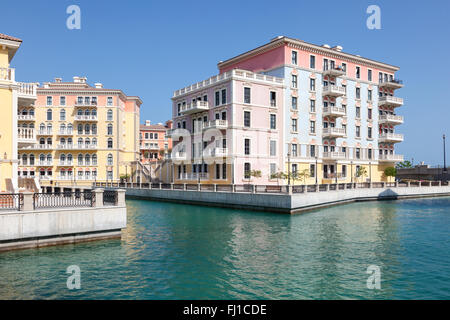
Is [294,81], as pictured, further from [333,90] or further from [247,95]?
[247,95]

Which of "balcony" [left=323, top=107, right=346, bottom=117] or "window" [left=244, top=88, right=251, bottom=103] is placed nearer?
"window" [left=244, top=88, right=251, bottom=103]

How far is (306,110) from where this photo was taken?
4741cm

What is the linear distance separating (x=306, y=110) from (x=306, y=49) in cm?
790

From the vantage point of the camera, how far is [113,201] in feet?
62.0

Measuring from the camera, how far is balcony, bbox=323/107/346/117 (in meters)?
48.4

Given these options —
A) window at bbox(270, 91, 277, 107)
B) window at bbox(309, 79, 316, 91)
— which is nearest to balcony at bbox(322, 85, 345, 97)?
window at bbox(309, 79, 316, 91)

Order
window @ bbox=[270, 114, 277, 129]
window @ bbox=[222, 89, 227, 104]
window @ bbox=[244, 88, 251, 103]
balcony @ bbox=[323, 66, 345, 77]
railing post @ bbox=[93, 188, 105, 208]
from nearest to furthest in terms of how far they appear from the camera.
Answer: railing post @ bbox=[93, 188, 105, 208] < window @ bbox=[244, 88, 251, 103] < window @ bbox=[222, 89, 227, 104] < window @ bbox=[270, 114, 277, 129] < balcony @ bbox=[323, 66, 345, 77]

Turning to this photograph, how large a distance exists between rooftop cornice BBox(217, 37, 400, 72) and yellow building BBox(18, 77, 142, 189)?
25433 millimetres

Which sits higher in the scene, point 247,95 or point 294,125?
point 247,95

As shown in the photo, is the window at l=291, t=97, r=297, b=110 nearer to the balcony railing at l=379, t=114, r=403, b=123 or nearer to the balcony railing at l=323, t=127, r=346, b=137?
the balcony railing at l=323, t=127, r=346, b=137

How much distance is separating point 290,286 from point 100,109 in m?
62.5

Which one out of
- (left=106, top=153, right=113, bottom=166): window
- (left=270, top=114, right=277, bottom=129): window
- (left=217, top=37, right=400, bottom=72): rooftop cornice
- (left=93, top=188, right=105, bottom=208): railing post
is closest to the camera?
(left=93, top=188, right=105, bottom=208): railing post

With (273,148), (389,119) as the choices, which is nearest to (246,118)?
(273,148)

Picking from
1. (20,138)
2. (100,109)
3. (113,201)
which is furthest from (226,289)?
(100,109)
